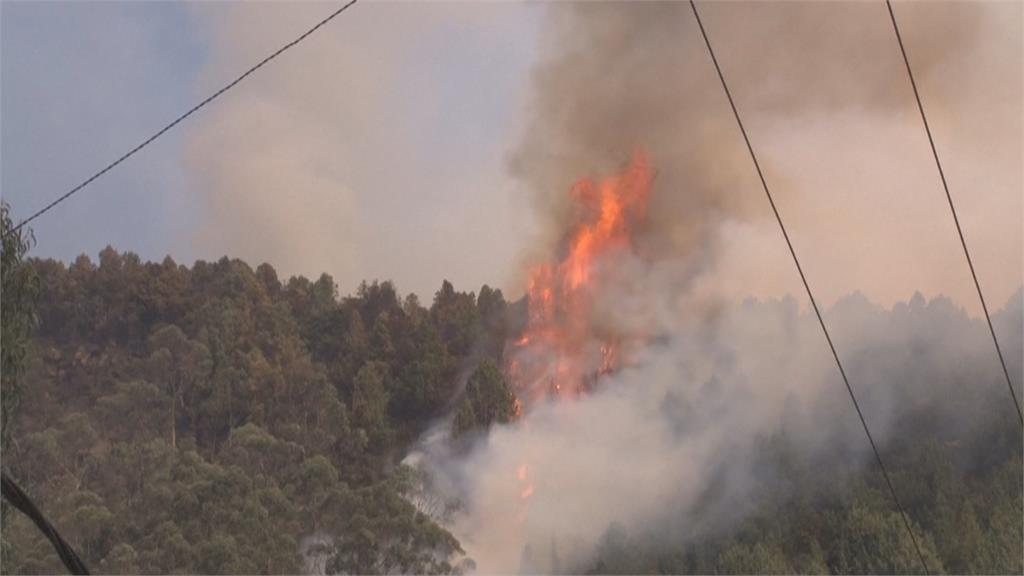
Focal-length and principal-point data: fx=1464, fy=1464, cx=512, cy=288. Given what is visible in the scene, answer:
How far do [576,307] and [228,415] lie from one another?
16.2 metres

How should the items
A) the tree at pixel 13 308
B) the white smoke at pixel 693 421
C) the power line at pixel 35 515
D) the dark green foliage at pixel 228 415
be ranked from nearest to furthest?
the power line at pixel 35 515, the tree at pixel 13 308, the dark green foliage at pixel 228 415, the white smoke at pixel 693 421

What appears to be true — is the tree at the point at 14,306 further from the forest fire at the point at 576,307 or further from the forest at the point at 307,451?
the forest fire at the point at 576,307

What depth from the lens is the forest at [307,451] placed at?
49.0m

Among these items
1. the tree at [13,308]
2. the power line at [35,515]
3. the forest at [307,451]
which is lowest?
the power line at [35,515]

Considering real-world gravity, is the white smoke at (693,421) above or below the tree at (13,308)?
above

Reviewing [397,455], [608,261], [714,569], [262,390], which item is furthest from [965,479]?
[262,390]

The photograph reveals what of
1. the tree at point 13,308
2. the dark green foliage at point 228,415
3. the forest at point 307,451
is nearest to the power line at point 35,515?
the tree at point 13,308

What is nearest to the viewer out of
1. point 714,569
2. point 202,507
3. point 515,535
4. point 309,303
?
point 202,507

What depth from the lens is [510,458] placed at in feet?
211

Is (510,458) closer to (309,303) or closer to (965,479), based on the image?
(309,303)

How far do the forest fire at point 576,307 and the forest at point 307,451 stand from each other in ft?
4.64

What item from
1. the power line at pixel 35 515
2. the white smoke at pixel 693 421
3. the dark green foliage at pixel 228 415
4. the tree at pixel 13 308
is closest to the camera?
the power line at pixel 35 515

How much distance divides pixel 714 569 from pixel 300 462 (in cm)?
1610

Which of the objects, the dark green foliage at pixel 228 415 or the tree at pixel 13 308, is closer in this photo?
the tree at pixel 13 308
